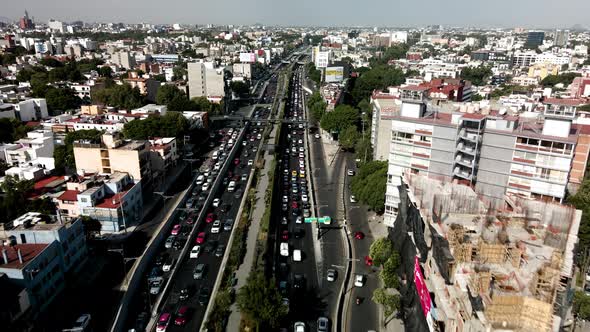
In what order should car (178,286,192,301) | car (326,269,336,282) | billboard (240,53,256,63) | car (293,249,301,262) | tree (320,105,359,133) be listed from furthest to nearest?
1. billboard (240,53,256,63)
2. tree (320,105,359,133)
3. car (293,249,301,262)
4. car (326,269,336,282)
5. car (178,286,192,301)

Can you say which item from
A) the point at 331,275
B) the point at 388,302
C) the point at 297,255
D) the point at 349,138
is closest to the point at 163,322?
the point at 297,255

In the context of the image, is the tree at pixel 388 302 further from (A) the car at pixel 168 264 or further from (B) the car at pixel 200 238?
(B) the car at pixel 200 238

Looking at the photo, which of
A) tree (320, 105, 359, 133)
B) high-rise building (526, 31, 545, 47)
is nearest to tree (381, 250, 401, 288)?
tree (320, 105, 359, 133)

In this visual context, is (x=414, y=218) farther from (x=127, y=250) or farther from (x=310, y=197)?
(x=127, y=250)

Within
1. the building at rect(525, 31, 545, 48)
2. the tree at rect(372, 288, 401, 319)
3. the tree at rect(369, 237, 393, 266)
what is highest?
the building at rect(525, 31, 545, 48)

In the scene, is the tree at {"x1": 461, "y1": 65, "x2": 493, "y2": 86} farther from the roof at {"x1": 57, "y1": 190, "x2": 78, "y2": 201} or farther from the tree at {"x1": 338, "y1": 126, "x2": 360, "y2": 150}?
the roof at {"x1": 57, "y1": 190, "x2": 78, "y2": 201}
